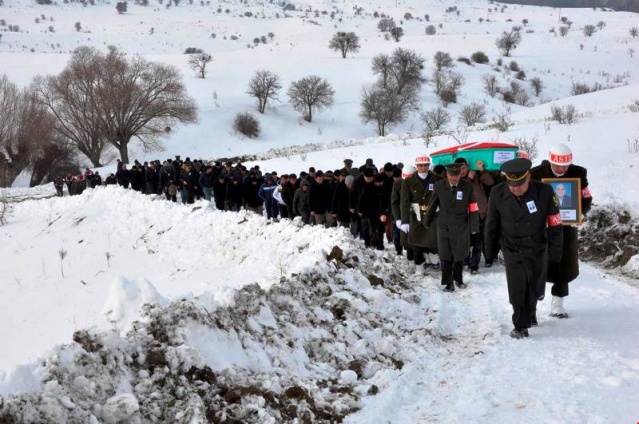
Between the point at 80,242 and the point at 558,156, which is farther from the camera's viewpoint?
the point at 80,242

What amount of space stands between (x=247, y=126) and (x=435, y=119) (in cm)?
2012

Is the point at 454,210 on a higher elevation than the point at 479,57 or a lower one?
lower

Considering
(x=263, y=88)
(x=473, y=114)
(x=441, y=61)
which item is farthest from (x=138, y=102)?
(x=441, y=61)

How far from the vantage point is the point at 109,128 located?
4284cm

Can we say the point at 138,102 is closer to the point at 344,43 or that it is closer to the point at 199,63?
the point at 199,63

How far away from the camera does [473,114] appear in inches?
2138

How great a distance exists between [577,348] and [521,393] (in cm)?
122

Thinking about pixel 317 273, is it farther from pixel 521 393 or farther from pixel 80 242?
pixel 80 242

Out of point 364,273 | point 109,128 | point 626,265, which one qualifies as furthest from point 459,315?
point 109,128

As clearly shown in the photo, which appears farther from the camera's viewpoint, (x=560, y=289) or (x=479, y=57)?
(x=479, y=57)

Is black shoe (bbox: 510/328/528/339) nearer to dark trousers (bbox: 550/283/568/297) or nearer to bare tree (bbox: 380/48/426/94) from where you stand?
dark trousers (bbox: 550/283/568/297)

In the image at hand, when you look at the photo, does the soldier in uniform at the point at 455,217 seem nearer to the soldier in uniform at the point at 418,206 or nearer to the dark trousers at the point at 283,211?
the soldier in uniform at the point at 418,206

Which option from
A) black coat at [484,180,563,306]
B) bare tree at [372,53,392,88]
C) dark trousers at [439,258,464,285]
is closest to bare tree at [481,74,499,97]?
bare tree at [372,53,392,88]

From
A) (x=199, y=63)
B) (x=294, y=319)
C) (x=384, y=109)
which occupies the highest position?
(x=199, y=63)
